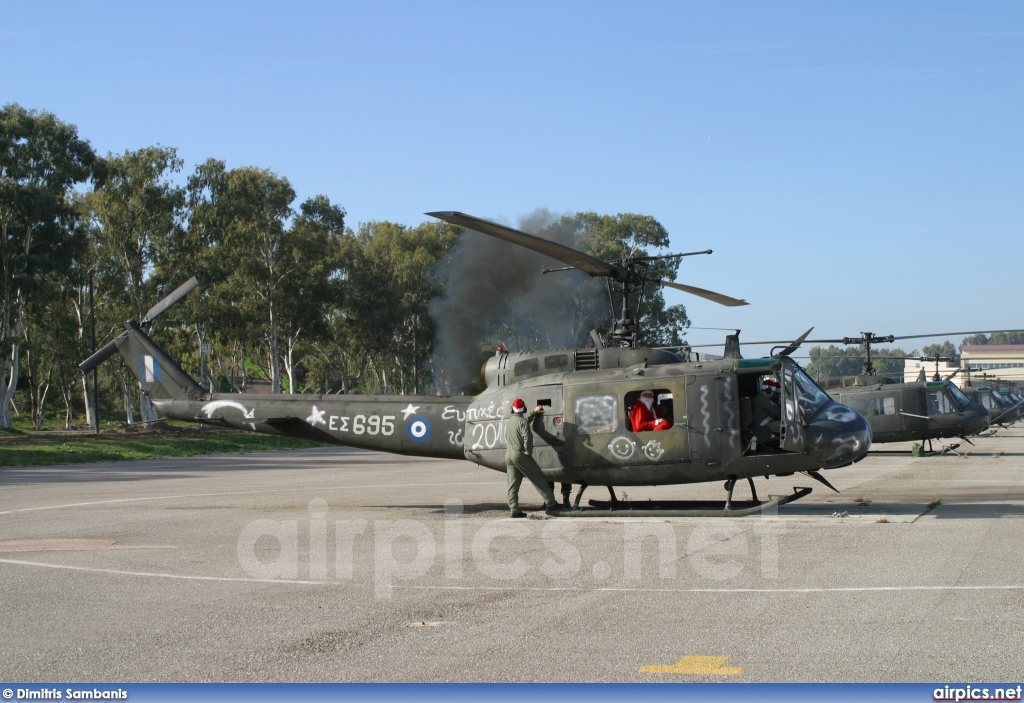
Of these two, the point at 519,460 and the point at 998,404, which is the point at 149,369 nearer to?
the point at 519,460

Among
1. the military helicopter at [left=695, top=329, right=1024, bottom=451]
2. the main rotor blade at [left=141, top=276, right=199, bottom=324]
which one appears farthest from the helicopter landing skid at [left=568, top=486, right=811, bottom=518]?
the military helicopter at [left=695, top=329, right=1024, bottom=451]

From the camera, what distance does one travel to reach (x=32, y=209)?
43.2 m

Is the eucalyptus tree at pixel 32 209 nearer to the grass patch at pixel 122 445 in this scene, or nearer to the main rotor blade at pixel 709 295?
the grass patch at pixel 122 445

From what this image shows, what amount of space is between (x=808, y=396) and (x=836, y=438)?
72cm

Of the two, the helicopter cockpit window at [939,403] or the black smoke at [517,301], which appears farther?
the black smoke at [517,301]

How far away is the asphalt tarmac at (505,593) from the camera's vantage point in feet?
18.6

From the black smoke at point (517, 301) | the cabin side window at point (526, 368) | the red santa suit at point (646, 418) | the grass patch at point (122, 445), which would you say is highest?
the black smoke at point (517, 301)

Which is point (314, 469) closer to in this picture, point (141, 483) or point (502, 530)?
point (141, 483)

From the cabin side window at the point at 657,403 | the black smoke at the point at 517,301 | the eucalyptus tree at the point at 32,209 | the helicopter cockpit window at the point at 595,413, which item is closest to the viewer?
the cabin side window at the point at 657,403

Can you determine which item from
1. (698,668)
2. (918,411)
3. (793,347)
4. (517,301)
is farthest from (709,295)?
(517,301)

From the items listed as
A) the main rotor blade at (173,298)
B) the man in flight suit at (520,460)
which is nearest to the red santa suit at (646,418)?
the man in flight suit at (520,460)

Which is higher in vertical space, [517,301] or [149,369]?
[517,301]

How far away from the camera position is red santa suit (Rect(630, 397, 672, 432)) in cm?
1284

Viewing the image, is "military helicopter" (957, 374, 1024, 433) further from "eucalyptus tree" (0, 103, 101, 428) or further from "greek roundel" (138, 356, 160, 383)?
"eucalyptus tree" (0, 103, 101, 428)
